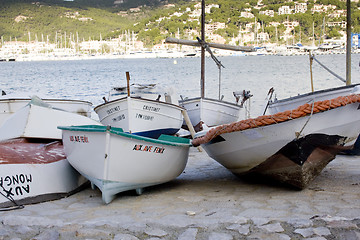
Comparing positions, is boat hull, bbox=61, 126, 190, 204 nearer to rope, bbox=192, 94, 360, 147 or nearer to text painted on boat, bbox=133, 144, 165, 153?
text painted on boat, bbox=133, 144, 165, 153

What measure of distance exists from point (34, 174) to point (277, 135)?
293 cm

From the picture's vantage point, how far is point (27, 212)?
5535mm

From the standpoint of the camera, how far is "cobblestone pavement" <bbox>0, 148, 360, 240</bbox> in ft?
14.6

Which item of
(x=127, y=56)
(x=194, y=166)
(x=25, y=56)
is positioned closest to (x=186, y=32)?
(x=127, y=56)

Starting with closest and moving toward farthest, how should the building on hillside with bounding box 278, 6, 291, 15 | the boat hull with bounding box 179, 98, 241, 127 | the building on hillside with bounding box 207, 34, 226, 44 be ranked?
the boat hull with bounding box 179, 98, 241, 127, the building on hillside with bounding box 207, 34, 226, 44, the building on hillside with bounding box 278, 6, 291, 15

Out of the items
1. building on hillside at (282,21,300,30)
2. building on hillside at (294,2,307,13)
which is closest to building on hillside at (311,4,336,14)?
building on hillside at (294,2,307,13)

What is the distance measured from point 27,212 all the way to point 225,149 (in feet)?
8.03

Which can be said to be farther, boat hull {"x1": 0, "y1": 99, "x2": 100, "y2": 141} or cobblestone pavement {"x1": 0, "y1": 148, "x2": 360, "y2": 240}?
boat hull {"x1": 0, "y1": 99, "x2": 100, "y2": 141}

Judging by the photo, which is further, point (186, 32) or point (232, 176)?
point (186, 32)

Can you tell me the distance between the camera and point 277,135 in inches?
228

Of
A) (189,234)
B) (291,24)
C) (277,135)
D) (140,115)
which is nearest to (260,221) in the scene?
(189,234)

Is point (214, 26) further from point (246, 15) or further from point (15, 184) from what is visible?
point (15, 184)

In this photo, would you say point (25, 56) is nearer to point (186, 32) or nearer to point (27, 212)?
point (186, 32)

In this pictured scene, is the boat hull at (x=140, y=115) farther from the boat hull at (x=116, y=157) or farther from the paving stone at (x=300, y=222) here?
the paving stone at (x=300, y=222)
